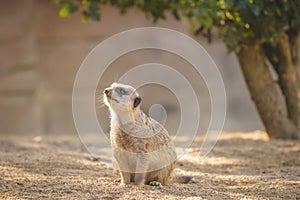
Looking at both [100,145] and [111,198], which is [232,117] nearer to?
[100,145]

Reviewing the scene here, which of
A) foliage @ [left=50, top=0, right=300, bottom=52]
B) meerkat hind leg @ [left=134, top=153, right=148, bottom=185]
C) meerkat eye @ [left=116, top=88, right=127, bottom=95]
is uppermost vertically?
foliage @ [left=50, top=0, right=300, bottom=52]

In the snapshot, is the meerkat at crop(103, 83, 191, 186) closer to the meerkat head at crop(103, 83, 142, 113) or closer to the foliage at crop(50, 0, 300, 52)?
the meerkat head at crop(103, 83, 142, 113)

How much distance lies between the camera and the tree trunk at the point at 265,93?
610 centimetres

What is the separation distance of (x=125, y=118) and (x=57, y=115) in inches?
227

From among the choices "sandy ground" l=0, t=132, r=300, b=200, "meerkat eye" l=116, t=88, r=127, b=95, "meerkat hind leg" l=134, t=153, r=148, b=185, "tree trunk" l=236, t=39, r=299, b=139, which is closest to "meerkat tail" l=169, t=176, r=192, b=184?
"sandy ground" l=0, t=132, r=300, b=200

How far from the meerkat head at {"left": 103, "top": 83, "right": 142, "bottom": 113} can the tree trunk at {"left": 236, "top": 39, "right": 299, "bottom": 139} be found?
2.22 meters

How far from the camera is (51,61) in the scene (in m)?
9.71

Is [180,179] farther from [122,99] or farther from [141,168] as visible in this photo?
[122,99]

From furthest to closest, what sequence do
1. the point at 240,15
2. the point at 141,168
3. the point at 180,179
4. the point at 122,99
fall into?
1. the point at 240,15
2. the point at 180,179
3. the point at 122,99
4. the point at 141,168

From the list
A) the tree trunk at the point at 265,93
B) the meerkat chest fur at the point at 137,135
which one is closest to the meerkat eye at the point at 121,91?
the meerkat chest fur at the point at 137,135

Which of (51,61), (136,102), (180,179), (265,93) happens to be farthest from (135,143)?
(51,61)

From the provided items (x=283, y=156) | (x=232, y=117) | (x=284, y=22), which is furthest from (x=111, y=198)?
(x=232, y=117)

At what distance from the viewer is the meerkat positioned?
3.99 m

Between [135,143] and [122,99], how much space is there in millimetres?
307
